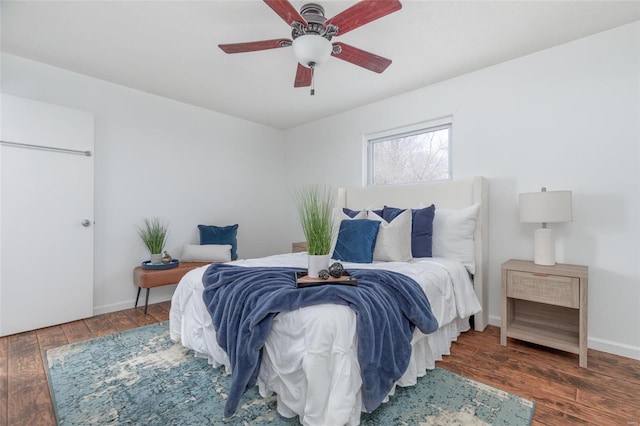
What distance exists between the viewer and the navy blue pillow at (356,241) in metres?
2.56

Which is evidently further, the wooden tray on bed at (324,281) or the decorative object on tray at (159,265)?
the decorative object on tray at (159,265)

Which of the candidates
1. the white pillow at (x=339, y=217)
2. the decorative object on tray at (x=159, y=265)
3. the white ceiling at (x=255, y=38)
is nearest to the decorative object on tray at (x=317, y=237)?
the white pillow at (x=339, y=217)

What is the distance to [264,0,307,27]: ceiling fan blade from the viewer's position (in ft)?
5.29

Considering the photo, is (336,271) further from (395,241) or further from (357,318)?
(395,241)

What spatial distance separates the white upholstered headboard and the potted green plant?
244 centimetres

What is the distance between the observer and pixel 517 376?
6.41 feet

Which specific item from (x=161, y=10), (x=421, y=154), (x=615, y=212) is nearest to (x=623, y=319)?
(x=615, y=212)

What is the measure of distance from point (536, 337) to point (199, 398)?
242 centimetres

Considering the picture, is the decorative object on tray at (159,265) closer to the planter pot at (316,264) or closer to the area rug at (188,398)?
the area rug at (188,398)

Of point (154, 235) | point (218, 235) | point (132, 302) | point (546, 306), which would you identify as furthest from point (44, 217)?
point (546, 306)

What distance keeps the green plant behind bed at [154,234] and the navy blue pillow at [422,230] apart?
2610 millimetres

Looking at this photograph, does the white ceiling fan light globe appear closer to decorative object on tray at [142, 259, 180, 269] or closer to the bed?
the bed

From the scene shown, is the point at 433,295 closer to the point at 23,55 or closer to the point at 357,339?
the point at 357,339

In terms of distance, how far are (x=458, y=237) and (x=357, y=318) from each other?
1709 mm
